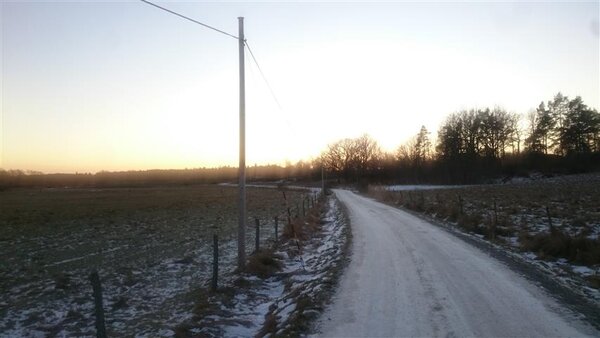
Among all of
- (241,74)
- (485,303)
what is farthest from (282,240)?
(485,303)

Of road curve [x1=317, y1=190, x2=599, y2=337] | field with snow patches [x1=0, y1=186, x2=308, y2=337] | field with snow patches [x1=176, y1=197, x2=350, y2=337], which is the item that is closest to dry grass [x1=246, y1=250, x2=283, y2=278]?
field with snow patches [x1=176, y1=197, x2=350, y2=337]

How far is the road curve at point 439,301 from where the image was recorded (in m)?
6.92

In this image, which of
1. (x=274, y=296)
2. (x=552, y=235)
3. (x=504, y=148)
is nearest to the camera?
(x=274, y=296)

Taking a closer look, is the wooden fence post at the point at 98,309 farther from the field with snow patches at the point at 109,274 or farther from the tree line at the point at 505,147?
the tree line at the point at 505,147

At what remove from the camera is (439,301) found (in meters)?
8.38

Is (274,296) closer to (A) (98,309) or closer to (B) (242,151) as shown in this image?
(A) (98,309)

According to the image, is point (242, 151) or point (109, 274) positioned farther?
point (109, 274)

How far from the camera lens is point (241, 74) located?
13.0 m

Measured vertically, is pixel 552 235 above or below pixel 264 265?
above

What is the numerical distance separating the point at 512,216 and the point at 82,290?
62.9ft

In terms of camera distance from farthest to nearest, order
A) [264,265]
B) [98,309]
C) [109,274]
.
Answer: [109,274]
[264,265]
[98,309]

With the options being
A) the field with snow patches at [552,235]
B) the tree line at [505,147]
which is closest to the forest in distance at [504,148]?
the tree line at [505,147]

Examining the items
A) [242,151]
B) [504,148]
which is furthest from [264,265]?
[504,148]

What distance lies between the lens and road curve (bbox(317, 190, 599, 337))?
692cm
